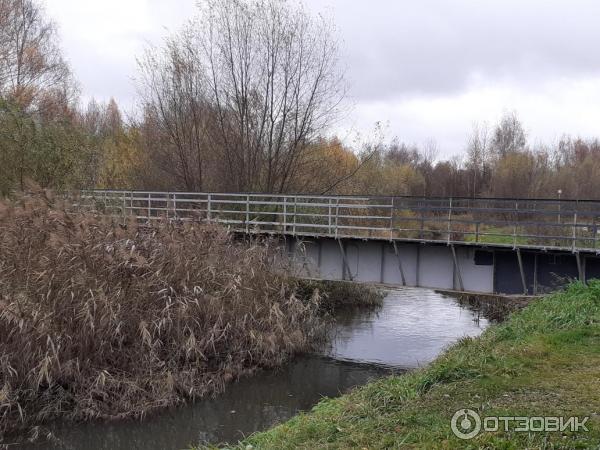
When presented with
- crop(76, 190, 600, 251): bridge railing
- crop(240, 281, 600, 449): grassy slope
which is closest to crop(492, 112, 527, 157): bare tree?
crop(76, 190, 600, 251): bridge railing

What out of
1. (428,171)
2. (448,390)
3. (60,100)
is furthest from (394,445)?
(428,171)

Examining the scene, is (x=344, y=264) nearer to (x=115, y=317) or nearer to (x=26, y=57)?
(x=115, y=317)

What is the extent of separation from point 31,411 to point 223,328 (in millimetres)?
4364

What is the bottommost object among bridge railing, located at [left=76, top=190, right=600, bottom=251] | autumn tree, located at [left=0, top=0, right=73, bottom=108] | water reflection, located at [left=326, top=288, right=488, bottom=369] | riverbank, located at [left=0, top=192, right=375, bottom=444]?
water reflection, located at [left=326, top=288, right=488, bottom=369]

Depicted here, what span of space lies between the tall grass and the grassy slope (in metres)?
4.61

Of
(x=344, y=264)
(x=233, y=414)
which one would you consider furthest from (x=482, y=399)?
(x=344, y=264)

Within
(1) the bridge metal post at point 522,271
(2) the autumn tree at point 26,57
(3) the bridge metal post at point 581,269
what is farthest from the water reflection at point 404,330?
(2) the autumn tree at point 26,57

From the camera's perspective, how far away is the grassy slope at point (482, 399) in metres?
4.90

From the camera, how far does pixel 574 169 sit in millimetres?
56312

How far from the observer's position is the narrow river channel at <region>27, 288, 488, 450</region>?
9914mm

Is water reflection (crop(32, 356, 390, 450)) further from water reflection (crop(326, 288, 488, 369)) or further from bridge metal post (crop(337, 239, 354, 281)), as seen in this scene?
bridge metal post (crop(337, 239, 354, 281))

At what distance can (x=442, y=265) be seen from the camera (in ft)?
53.9

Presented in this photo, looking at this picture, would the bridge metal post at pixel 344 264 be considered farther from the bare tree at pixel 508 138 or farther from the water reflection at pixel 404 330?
the bare tree at pixel 508 138

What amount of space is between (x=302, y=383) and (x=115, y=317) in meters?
4.67
